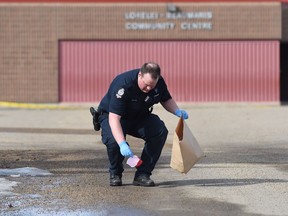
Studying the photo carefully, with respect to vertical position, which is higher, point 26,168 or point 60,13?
point 60,13

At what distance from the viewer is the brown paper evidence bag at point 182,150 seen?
28.9ft

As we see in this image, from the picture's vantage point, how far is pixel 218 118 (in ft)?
75.3

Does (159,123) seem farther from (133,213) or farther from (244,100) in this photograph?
(244,100)

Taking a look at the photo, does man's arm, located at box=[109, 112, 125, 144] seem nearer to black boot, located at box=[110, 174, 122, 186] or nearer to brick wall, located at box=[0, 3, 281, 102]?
black boot, located at box=[110, 174, 122, 186]

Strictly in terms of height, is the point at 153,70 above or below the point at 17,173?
above

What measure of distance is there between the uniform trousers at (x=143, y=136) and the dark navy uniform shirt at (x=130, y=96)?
0.48ft

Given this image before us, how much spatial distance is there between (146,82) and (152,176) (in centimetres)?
197

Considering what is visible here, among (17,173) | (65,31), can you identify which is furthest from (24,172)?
(65,31)

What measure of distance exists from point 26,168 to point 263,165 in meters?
3.51

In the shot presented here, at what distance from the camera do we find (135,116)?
8.83 meters

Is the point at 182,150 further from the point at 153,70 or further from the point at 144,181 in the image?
the point at 153,70

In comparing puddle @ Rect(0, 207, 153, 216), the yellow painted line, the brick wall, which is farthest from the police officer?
the brick wall

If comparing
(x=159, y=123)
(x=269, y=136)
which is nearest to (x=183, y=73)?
(x=269, y=136)

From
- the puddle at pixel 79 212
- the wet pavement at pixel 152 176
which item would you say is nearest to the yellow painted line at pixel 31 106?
the wet pavement at pixel 152 176
